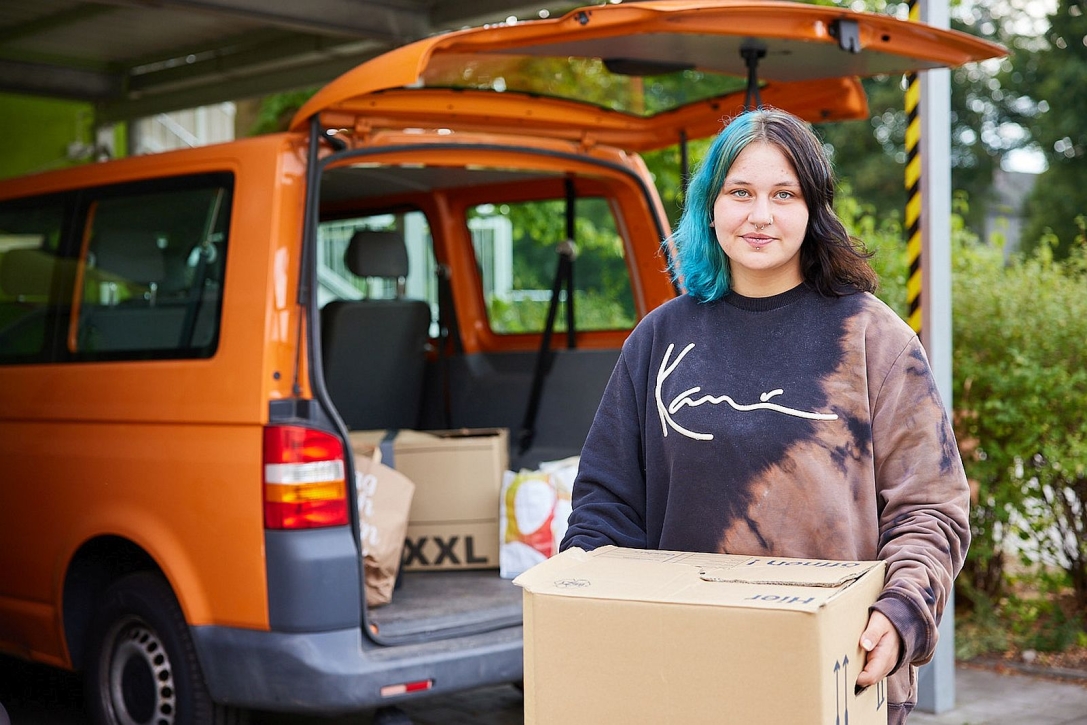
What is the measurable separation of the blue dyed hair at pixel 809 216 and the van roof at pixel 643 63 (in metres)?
1.31

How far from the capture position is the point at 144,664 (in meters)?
4.27

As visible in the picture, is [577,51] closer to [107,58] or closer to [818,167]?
[818,167]

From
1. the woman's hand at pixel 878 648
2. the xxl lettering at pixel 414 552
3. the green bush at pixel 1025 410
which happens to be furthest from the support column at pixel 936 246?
the woman's hand at pixel 878 648

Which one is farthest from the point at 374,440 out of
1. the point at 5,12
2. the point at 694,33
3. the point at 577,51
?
the point at 5,12

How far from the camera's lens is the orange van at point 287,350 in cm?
386

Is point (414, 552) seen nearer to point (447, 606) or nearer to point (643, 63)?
point (447, 606)

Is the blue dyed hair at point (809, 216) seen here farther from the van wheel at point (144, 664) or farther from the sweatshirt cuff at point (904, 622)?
the van wheel at point (144, 664)

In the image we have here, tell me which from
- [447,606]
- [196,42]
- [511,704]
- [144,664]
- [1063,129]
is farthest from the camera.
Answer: [1063,129]

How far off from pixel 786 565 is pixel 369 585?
2.72m

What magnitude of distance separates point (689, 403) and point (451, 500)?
3086 millimetres

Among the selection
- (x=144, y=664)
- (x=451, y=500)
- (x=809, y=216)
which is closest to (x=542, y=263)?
(x=451, y=500)

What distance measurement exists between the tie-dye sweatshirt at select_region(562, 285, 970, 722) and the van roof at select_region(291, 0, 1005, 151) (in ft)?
5.07

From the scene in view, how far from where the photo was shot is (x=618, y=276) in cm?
557

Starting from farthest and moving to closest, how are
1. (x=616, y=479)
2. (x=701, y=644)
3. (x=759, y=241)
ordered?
1. (x=616, y=479)
2. (x=759, y=241)
3. (x=701, y=644)
